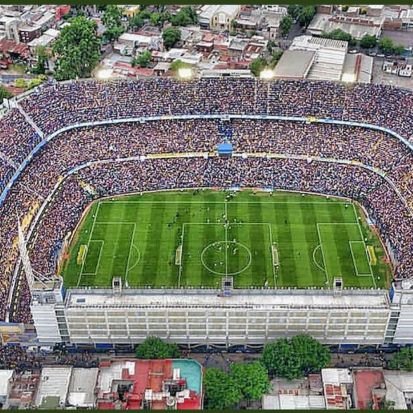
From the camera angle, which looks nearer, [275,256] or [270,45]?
[275,256]

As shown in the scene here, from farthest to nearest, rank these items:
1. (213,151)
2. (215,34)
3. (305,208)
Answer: (215,34)
(213,151)
(305,208)

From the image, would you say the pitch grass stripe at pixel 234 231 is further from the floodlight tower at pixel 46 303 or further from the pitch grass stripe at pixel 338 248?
the floodlight tower at pixel 46 303

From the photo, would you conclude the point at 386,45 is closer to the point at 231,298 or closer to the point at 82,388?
the point at 231,298

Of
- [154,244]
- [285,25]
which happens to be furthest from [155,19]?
[154,244]

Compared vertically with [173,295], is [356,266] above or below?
below

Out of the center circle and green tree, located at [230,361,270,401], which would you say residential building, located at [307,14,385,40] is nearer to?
the center circle

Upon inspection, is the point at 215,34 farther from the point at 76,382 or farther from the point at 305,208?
the point at 76,382

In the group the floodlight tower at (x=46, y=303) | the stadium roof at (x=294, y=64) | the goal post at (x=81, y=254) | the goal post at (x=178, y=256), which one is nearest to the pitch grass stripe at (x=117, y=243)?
the goal post at (x=81, y=254)

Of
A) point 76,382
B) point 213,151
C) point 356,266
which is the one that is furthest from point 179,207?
point 76,382
